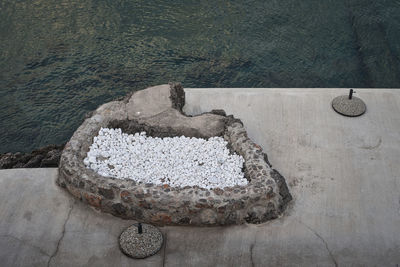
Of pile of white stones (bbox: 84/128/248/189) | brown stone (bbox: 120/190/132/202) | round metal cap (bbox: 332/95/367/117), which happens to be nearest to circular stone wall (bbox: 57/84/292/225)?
brown stone (bbox: 120/190/132/202)

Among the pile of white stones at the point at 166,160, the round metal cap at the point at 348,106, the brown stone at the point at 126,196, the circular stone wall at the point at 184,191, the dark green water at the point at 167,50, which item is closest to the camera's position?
the circular stone wall at the point at 184,191

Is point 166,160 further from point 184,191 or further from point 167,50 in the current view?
point 167,50

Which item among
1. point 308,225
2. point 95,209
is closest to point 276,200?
point 308,225

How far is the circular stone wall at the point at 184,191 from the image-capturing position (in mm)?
7574

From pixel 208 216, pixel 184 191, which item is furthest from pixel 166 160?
pixel 208 216

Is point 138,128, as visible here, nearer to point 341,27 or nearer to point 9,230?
point 9,230

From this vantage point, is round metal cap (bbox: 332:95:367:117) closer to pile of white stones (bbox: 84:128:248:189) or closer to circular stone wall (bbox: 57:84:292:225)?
circular stone wall (bbox: 57:84:292:225)

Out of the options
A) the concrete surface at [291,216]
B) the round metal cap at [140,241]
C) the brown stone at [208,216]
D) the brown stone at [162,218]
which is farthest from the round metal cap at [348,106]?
the round metal cap at [140,241]

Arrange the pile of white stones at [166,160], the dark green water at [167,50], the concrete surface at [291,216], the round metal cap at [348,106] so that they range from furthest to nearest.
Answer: the dark green water at [167,50] < the round metal cap at [348,106] < the pile of white stones at [166,160] < the concrete surface at [291,216]

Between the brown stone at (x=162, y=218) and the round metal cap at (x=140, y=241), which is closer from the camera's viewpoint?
the round metal cap at (x=140, y=241)

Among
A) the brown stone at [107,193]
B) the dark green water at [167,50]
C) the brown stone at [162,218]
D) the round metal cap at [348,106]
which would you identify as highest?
the brown stone at [107,193]

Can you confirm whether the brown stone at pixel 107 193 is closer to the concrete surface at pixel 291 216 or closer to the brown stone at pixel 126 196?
the brown stone at pixel 126 196

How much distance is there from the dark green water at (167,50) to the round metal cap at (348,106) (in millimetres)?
3209

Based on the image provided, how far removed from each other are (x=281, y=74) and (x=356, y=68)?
2202 millimetres
